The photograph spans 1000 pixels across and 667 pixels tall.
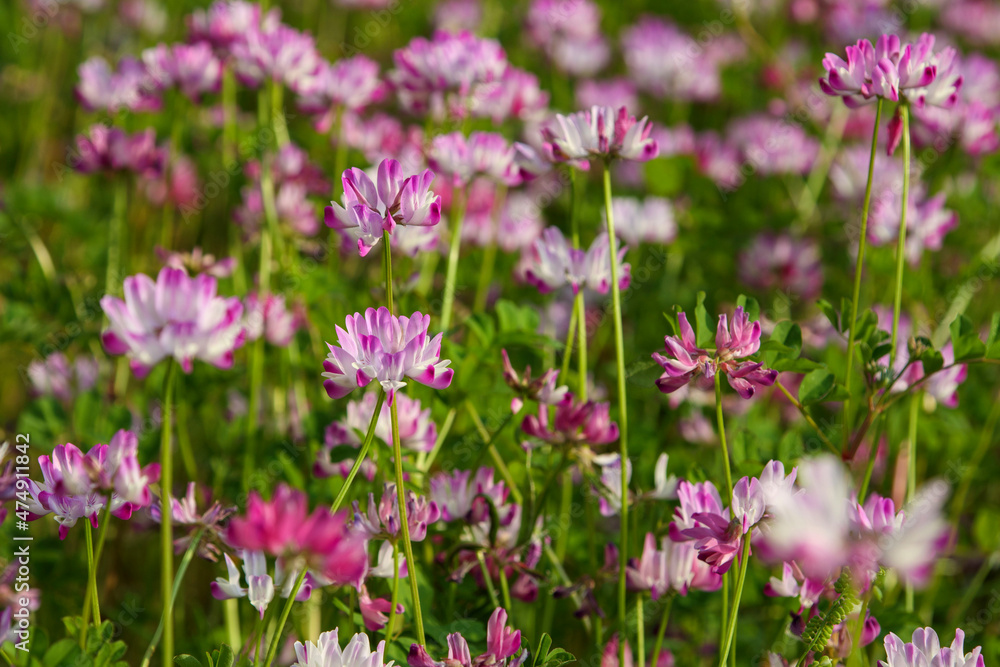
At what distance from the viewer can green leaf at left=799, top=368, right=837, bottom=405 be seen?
125 centimetres

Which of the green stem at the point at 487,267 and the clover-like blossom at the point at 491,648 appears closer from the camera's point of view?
the clover-like blossom at the point at 491,648

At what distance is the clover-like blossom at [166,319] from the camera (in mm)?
945

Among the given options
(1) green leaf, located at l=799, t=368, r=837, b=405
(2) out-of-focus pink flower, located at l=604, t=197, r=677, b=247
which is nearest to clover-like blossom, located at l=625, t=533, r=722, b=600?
(1) green leaf, located at l=799, t=368, r=837, b=405

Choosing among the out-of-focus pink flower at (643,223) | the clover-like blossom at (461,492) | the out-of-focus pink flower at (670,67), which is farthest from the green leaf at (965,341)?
the out-of-focus pink flower at (670,67)

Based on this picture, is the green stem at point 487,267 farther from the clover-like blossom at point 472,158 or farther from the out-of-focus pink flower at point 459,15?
the out-of-focus pink flower at point 459,15

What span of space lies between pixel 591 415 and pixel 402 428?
0.28 metres

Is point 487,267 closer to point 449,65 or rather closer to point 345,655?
point 449,65

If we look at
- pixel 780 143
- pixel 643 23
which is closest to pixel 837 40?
pixel 643 23

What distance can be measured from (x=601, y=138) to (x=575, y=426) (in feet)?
1.32

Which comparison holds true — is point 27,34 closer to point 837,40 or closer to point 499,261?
point 499,261

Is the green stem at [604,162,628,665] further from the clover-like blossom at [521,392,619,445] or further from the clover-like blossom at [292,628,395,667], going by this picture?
the clover-like blossom at [292,628,395,667]

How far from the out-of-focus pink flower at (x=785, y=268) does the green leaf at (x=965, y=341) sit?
3.83 feet

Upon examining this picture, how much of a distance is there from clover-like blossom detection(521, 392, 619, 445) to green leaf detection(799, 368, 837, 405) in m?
0.27

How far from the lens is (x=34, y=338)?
185 centimetres
